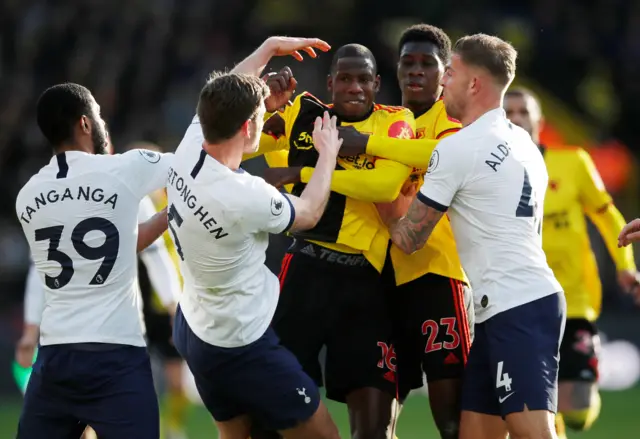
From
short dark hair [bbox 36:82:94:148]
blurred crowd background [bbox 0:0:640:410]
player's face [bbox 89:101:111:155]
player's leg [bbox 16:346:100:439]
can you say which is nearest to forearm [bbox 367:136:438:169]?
player's face [bbox 89:101:111:155]

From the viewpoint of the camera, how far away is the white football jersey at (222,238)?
577 cm

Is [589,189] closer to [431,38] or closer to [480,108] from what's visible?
[431,38]

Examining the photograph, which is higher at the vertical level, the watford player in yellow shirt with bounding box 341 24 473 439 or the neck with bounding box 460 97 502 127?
the neck with bounding box 460 97 502 127

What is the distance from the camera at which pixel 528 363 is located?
233 inches

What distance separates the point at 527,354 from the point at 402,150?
1298mm

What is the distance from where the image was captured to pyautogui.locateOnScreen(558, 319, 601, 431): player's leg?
28.8 feet

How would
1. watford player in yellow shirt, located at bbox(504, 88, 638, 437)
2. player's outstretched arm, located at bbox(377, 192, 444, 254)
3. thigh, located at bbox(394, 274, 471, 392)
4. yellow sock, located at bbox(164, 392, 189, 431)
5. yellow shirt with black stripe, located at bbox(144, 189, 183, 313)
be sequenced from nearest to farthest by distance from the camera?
player's outstretched arm, located at bbox(377, 192, 444, 254) < thigh, located at bbox(394, 274, 471, 392) < watford player in yellow shirt, located at bbox(504, 88, 638, 437) < yellow shirt with black stripe, located at bbox(144, 189, 183, 313) < yellow sock, located at bbox(164, 392, 189, 431)

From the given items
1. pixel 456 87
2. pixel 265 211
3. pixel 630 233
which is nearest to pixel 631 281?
pixel 630 233

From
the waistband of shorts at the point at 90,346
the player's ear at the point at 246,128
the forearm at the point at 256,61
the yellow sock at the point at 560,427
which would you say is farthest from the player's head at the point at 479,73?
the yellow sock at the point at 560,427

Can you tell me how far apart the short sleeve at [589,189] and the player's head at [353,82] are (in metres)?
2.53

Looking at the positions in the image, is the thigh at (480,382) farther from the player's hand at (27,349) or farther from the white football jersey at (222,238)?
the player's hand at (27,349)

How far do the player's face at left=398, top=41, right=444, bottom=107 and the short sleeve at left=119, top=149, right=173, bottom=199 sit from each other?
1.55m

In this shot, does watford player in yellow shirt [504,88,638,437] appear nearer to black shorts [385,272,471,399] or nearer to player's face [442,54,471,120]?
black shorts [385,272,471,399]

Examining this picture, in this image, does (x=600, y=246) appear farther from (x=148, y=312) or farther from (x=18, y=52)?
(x=18, y=52)
